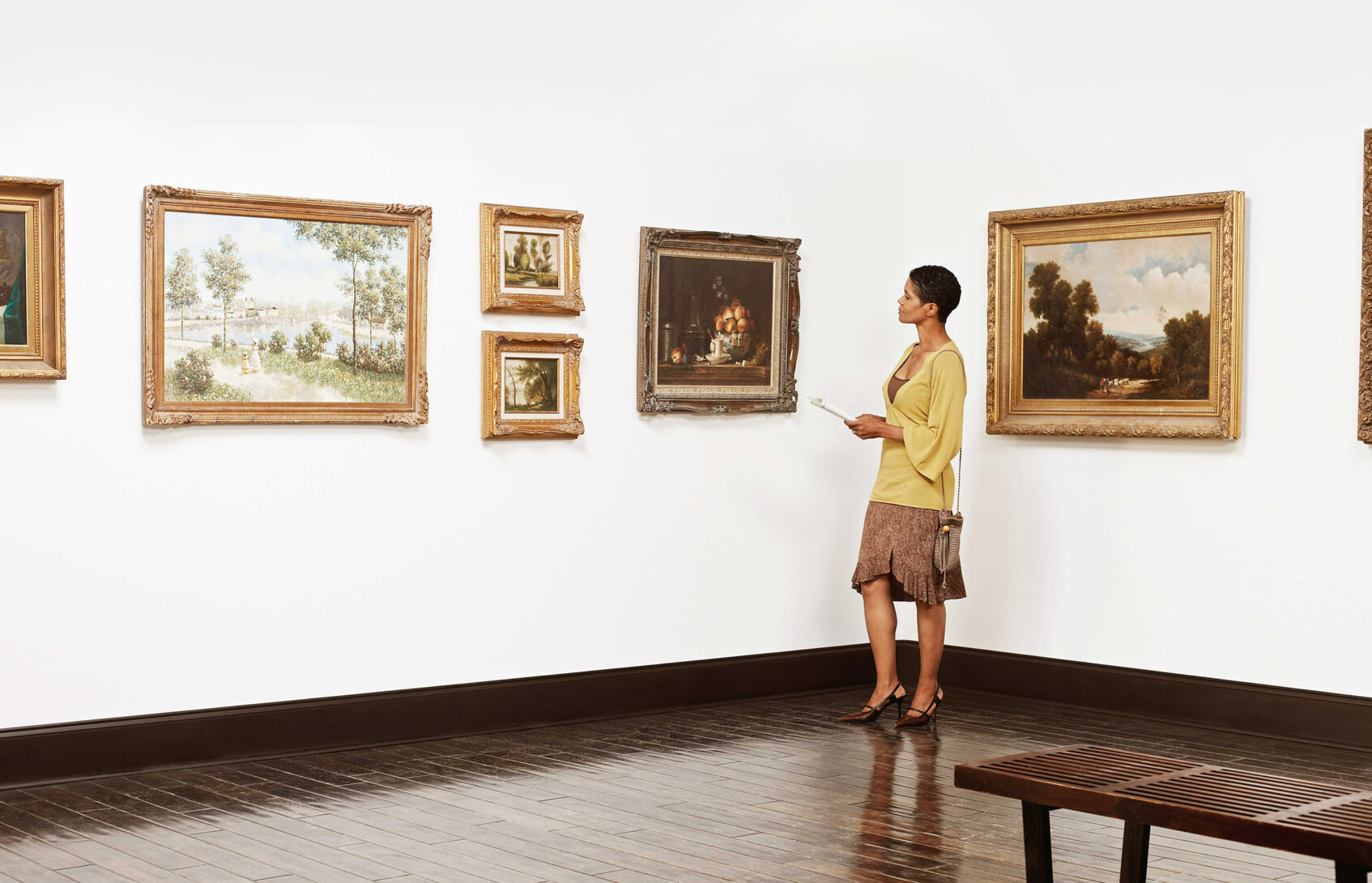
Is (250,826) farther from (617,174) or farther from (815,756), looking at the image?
(617,174)

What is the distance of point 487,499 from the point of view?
704 centimetres

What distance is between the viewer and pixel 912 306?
7.20 meters

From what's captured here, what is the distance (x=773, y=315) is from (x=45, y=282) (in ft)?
11.8

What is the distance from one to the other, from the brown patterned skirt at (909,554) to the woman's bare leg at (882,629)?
0.07 meters

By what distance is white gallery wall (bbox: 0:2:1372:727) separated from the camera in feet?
19.7

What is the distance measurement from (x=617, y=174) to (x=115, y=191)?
238 cm

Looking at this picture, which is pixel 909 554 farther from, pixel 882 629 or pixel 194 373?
pixel 194 373

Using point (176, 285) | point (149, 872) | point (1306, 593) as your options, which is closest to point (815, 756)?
point (1306, 593)

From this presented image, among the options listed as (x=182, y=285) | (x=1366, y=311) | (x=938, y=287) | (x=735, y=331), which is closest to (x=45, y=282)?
(x=182, y=285)

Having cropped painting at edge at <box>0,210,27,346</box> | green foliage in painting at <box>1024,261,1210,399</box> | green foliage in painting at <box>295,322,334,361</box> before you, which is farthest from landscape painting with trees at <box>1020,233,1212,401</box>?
cropped painting at edge at <box>0,210,27,346</box>

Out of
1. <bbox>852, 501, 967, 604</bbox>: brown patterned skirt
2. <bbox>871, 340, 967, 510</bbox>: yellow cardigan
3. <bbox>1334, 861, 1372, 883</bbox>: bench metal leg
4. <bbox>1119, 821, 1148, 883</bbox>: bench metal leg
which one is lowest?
<bbox>1119, 821, 1148, 883</bbox>: bench metal leg

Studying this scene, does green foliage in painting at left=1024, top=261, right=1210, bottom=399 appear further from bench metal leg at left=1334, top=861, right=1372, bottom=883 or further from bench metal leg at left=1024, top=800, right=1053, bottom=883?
bench metal leg at left=1334, top=861, right=1372, bottom=883

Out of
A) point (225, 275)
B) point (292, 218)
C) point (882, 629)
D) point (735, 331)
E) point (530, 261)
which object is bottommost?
point (882, 629)

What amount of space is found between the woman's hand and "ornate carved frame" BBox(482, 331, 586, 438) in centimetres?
129
